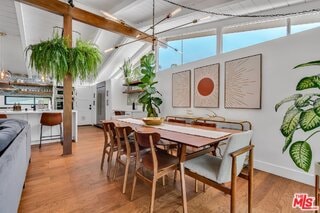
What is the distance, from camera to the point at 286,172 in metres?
2.46

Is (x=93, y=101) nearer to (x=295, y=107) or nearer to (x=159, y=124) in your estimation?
(x=159, y=124)

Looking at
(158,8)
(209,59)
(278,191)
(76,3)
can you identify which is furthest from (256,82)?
(76,3)

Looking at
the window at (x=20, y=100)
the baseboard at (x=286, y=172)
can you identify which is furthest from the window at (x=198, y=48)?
the window at (x=20, y=100)

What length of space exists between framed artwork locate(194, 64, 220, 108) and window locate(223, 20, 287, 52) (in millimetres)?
534

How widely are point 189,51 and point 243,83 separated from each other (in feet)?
6.41

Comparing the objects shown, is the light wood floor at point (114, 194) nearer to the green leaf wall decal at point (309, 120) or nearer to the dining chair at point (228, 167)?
the dining chair at point (228, 167)

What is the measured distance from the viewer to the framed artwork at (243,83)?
2.80 m

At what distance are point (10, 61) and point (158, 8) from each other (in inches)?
236

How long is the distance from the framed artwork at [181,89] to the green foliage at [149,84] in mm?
479

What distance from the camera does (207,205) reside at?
5.93 ft

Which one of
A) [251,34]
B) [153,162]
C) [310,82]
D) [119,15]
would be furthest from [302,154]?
[119,15]

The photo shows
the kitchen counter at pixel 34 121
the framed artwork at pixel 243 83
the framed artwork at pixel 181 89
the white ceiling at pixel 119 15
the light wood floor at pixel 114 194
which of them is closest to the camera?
the light wood floor at pixel 114 194

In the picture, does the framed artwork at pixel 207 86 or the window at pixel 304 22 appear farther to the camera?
the framed artwork at pixel 207 86

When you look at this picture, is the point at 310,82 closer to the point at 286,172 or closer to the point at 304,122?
the point at 304,122
